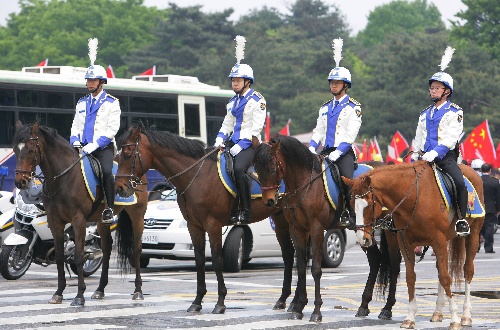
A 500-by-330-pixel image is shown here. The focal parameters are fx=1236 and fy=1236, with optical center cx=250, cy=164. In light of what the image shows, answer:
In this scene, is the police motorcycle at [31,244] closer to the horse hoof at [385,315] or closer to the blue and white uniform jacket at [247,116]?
the blue and white uniform jacket at [247,116]

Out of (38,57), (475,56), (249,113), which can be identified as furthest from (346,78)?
(38,57)

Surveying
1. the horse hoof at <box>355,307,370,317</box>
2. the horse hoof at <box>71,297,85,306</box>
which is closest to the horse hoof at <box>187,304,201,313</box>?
the horse hoof at <box>71,297,85,306</box>

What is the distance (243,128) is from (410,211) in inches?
116

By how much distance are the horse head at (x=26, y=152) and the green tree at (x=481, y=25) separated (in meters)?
71.7

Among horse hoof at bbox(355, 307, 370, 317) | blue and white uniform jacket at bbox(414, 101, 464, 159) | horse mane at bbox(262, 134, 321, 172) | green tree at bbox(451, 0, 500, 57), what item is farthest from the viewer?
green tree at bbox(451, 0, 500, 57)

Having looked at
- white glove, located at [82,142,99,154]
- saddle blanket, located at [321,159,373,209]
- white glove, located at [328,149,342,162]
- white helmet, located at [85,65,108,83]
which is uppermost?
white helmet, located at [85,65,108,83]

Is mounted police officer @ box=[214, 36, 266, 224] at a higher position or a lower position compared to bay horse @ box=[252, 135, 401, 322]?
higher

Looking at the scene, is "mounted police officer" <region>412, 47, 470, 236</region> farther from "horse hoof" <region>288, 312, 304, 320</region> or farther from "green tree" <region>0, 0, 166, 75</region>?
"green tree" <region>0, 0, 166, 75</region>

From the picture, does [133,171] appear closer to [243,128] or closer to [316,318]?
[243,128]

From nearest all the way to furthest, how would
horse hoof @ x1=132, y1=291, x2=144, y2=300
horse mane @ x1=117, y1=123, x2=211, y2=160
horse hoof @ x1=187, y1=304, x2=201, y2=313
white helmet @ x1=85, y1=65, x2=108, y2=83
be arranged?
horse hoof @ x1=187, y1=304, x2=201, y2=313, horse mane @ x1=117, y1=123, x2=211, y2=160, horse hoof @ x1=132, y1=291, x2=144, y2=300, white helmet @ x1=85, y1=65, x2=108, y2=83

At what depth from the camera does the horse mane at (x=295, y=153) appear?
45.3ft

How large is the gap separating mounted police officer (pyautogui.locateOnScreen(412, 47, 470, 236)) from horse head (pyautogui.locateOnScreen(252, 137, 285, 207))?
1.61m

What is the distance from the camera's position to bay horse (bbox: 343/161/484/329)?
41.9ft

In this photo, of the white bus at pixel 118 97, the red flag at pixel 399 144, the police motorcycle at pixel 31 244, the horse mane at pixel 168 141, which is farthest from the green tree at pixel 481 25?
the horse mane at pixel 168 141
